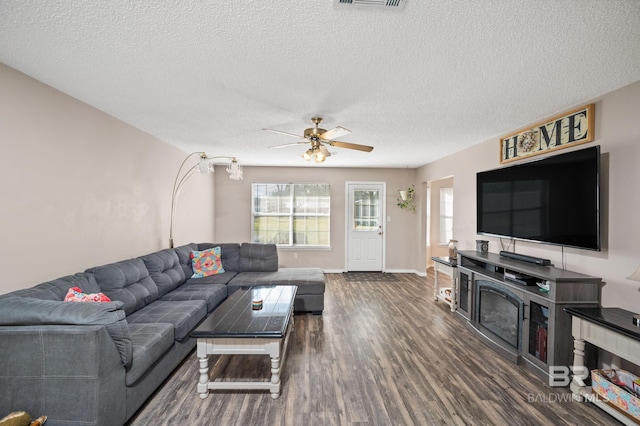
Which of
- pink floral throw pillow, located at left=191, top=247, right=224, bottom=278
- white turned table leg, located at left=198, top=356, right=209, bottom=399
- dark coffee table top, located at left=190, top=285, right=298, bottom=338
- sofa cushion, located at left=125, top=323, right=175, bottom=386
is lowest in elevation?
white turned table leg, located at left=198, top=356, right=209, bottom=399

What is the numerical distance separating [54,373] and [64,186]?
5.31 ft

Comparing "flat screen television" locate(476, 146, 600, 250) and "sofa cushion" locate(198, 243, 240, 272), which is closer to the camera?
"flat screen television" locate(476, 146, 600, 250)

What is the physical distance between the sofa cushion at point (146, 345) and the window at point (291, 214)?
4.06 m

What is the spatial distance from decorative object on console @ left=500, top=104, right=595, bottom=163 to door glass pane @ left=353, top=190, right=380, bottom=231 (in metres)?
3.14

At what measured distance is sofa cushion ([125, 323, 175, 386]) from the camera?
1.82 metres

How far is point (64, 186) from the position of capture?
2.40 metres

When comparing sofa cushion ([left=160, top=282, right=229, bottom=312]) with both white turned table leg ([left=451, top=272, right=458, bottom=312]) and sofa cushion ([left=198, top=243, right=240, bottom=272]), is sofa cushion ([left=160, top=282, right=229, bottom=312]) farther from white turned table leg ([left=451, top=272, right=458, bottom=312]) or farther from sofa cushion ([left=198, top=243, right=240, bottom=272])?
white turned table leg ([left=451, top=272, right=458, bottom=312])

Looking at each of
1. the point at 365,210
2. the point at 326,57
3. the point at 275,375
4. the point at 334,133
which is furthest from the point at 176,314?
the point at 365,210

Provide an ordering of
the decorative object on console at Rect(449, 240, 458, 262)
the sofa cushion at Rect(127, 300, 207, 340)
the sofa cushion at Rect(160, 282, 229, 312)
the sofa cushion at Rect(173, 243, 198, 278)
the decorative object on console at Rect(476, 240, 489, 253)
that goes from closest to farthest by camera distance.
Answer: the sofa cushion at Rect(127, 300, 207, 340) < the sofa cushion at Rect(160, 282, 229, 312) < the decorative object on console at Rect(476, 240, 489, 253) < the sofa cushion at Rect(173, 243, 198, 278) < the decorative object on console at Rect(449, 240, 458, 262)

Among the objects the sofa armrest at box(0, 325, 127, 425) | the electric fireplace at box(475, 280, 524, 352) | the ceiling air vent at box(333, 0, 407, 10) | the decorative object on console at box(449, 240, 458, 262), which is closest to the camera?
the ceiling air vent at box(333, 0, 407, 10)

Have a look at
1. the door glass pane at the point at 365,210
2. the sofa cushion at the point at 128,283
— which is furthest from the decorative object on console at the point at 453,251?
the sofa cushion at the point at 128,283

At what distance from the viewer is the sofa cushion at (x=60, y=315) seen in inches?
61.5

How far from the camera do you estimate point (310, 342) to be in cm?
298

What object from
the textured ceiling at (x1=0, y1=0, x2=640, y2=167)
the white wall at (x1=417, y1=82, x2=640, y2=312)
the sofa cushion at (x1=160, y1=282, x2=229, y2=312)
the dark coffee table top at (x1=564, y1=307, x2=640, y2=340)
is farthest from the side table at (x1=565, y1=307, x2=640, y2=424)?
the sofa cushion at (x1=160, y1=282, x2=229, y2=312)
